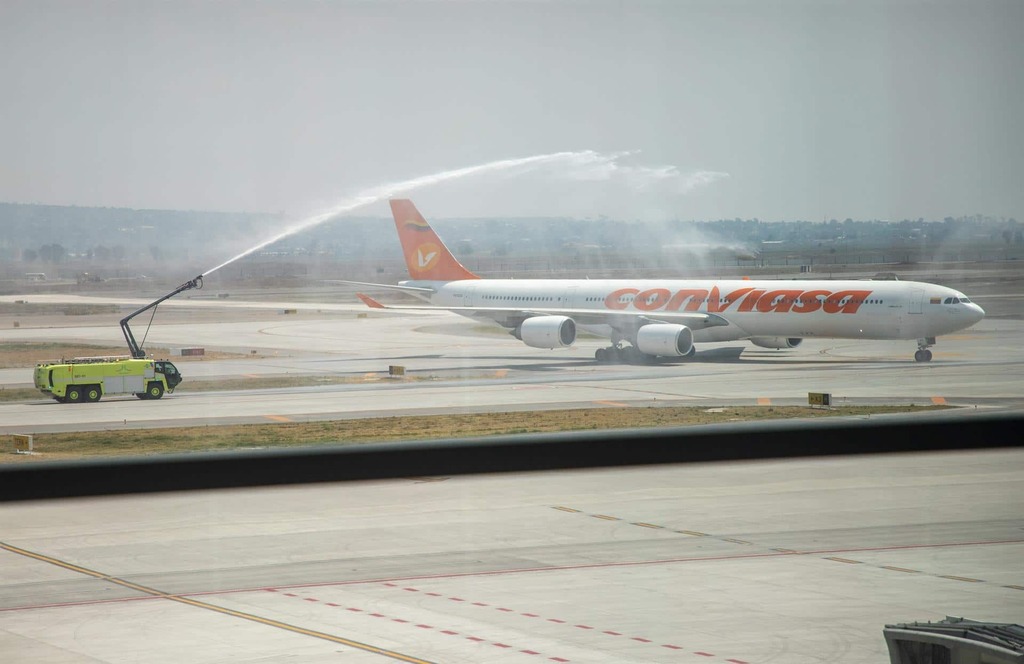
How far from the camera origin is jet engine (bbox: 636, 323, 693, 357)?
2086cm

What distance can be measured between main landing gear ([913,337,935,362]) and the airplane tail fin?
6423 mm

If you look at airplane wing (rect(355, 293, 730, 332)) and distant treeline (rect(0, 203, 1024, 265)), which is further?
airplane wing (rect(355, 293, 730, 332))

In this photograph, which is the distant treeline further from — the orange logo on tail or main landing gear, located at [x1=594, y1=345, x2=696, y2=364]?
main landing gear, located at [x1=594, y1=345, x2=696, y2=364]

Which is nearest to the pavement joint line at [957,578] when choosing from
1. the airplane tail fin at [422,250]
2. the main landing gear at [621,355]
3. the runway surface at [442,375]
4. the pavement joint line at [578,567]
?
the pavement joint line at [578,567]

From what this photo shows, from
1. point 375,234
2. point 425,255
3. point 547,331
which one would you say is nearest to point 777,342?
point 547,331

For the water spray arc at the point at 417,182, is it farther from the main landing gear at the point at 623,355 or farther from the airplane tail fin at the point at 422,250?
the main landing gear at the point at 623,355

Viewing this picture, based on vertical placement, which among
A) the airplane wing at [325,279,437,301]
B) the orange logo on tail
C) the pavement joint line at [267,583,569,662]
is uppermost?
the orange logo on tail

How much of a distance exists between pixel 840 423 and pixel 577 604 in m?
5.30

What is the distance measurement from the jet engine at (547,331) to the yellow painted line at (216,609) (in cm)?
1118

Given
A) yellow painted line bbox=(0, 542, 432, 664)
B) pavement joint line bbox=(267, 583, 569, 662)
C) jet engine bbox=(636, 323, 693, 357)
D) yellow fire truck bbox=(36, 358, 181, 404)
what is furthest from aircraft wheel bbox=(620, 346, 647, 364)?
yellow painted line bbox=(0, 542, 432, 664)

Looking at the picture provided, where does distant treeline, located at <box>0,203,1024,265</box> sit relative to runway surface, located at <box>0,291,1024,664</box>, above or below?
above

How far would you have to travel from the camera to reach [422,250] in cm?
1473

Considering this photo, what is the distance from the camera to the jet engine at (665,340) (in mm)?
20859

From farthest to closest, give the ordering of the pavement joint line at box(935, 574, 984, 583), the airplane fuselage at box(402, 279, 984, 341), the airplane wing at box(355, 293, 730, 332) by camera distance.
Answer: the airplane wing at box(355, 293, 730, 332) → the airplane fuselage at box(402, 279, 984, 341) → the pavement joint line at box(935, 574, 984, 583)
